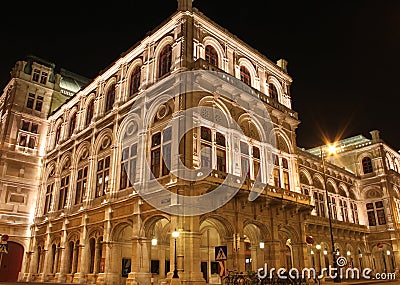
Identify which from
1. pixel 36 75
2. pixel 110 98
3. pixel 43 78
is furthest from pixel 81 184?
pixel 36 75

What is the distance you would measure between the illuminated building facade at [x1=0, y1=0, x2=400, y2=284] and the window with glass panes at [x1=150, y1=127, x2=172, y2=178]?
0.31ft

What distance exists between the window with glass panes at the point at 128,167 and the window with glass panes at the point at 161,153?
2078mm

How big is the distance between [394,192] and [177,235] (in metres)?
37.6

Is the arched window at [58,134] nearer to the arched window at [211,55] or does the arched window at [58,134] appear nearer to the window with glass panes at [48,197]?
the window with glass panes at [48,197]

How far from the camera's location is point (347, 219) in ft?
145

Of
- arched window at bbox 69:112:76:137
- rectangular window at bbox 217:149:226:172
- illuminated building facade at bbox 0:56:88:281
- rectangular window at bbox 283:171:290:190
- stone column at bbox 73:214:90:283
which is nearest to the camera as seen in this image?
rectangular window at bbox 217:149:226:172

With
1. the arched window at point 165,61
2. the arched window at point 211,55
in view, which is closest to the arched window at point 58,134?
the arched window at point 165,61

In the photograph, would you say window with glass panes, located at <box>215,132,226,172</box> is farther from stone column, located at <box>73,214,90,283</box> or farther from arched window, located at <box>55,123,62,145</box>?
arched window, located at <box>55,123,62,145</box>

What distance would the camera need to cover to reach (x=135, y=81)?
96.7 feet

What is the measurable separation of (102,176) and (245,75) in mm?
14712

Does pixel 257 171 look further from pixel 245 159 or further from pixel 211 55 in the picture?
pixel 211 55

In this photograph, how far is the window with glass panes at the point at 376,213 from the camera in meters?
44.7
